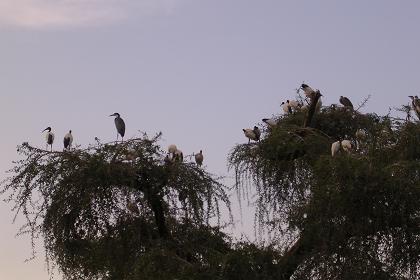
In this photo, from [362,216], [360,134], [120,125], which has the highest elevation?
[120,125]

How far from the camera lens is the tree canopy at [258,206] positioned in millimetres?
12867

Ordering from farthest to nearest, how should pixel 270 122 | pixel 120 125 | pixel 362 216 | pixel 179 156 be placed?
pixel 120 125 < pixel 270 122 < pixel 179 156 < pixel 362 216

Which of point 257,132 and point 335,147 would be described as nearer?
point 335,147

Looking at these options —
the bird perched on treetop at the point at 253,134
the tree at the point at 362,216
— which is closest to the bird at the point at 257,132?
the bird perched on treetop at the point at 253,134

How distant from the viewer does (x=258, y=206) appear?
15078 millimetres

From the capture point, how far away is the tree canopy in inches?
507

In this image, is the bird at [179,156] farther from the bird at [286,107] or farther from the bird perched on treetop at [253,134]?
the bird at [286,107]

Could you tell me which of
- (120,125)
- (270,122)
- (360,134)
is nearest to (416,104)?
(360,134)

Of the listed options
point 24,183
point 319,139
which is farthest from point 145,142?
point 319,139

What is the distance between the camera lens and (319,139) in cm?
1609

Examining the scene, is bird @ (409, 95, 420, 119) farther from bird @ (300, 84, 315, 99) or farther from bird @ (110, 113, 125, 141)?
bird @ (110, 113, 125, 141)

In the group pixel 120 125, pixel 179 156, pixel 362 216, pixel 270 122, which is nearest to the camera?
pixel 362 216

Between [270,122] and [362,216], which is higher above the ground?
[270,122]

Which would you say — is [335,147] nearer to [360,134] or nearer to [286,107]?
[360,134]
